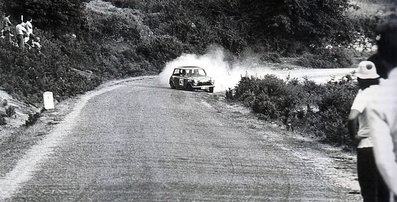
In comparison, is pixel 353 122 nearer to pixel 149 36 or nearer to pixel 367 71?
pixel 367 71

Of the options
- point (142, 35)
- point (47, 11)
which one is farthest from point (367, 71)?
point (142, 35)

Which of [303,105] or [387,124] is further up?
[387,124]

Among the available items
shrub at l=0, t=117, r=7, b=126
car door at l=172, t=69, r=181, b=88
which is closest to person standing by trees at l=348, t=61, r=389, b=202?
shrub at l=0, t=117, r=7, b=126

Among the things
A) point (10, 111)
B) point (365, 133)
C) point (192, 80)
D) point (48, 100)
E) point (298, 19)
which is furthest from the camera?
point (298, 19)

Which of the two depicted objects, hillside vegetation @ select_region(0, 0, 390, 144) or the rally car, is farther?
the rally car

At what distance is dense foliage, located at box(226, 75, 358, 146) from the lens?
14992mm

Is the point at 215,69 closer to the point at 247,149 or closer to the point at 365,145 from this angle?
the point at 247,149

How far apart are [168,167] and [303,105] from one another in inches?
525

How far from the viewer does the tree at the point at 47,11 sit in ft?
120

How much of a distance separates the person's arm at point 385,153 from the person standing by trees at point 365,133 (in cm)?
163

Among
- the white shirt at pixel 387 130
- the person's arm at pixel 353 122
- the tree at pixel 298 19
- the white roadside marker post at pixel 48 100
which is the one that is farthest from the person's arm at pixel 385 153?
the tree at pixel 298 19

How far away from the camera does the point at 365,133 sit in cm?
483

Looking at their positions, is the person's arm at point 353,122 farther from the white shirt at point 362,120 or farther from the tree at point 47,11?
the tree at point 47,11

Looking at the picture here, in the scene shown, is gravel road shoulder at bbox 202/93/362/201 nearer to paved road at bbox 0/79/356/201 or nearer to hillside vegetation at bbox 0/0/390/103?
paved road at bbox 0/79/356/201
